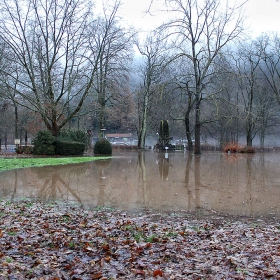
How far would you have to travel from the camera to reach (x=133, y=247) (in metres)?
3.65

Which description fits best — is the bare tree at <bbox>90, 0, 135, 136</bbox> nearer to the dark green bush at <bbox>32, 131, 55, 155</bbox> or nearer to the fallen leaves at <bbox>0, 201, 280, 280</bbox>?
the dark green bush at <bbox>32, 131, 55, 155</bbox>

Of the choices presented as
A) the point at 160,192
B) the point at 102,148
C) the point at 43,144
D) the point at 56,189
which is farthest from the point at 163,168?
the point at 102,148

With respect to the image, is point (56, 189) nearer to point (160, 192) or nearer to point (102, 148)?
point (160, 192)

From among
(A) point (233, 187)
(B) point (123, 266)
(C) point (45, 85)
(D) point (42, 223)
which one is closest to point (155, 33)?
(C) point (45, 85)

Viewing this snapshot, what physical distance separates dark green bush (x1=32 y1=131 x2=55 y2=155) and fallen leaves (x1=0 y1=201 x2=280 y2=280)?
53.7ft

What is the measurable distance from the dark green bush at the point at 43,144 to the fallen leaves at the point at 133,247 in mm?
16378

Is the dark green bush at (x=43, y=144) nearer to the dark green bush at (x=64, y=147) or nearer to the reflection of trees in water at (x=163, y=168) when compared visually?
the dark green bush at (x=64, y=147)

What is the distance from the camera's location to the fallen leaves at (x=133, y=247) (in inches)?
115

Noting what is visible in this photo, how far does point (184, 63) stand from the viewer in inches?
912

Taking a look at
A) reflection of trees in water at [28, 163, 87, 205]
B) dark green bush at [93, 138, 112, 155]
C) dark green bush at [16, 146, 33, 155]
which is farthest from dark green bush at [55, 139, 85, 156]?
reflection of trees in water at [28, 163, 87, 205]

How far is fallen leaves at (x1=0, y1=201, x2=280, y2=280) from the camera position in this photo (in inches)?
115

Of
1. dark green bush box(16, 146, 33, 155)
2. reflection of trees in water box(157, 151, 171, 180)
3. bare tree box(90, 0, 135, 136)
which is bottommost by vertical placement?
reflection of trees in water box(157, 151, 171, 180)

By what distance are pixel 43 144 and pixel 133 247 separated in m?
18.9

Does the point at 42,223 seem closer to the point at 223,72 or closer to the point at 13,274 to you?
the point at 13,274
